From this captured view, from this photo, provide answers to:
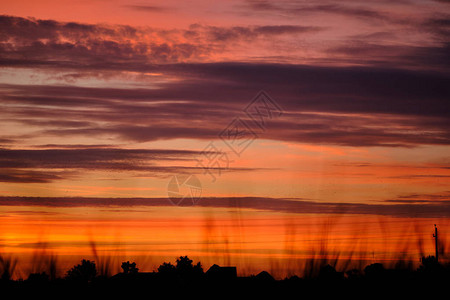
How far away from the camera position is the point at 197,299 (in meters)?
63.8

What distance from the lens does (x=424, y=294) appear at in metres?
65.2

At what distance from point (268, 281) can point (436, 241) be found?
144 feet

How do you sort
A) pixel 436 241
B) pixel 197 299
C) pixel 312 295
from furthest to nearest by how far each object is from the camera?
pixel 436 241 → pixel 312 295 → pixel 197 299

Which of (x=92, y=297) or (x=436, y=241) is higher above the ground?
(x=436, y=241)

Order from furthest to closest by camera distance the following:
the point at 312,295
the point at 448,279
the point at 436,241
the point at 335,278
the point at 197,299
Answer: the point at 436,241 < the point at 335,278 < the point at 448,279 < the point at 312,295 < the point at 197,299

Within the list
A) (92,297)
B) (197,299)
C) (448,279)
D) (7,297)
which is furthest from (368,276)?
(7,297)

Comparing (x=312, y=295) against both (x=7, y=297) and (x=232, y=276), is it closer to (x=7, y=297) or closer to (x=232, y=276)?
(x=232, y=276)

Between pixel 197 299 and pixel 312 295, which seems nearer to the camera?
pixel 197 299

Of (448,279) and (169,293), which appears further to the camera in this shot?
(448,279)

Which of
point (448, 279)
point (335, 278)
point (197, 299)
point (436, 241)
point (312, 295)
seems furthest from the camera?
point (436, 241)

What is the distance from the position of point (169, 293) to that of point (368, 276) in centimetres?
2402

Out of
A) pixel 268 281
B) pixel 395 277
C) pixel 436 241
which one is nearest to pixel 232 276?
pixel 268 281

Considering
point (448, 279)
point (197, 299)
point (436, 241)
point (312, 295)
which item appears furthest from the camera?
point (436, 241)

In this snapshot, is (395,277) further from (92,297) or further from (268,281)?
(92,297)
